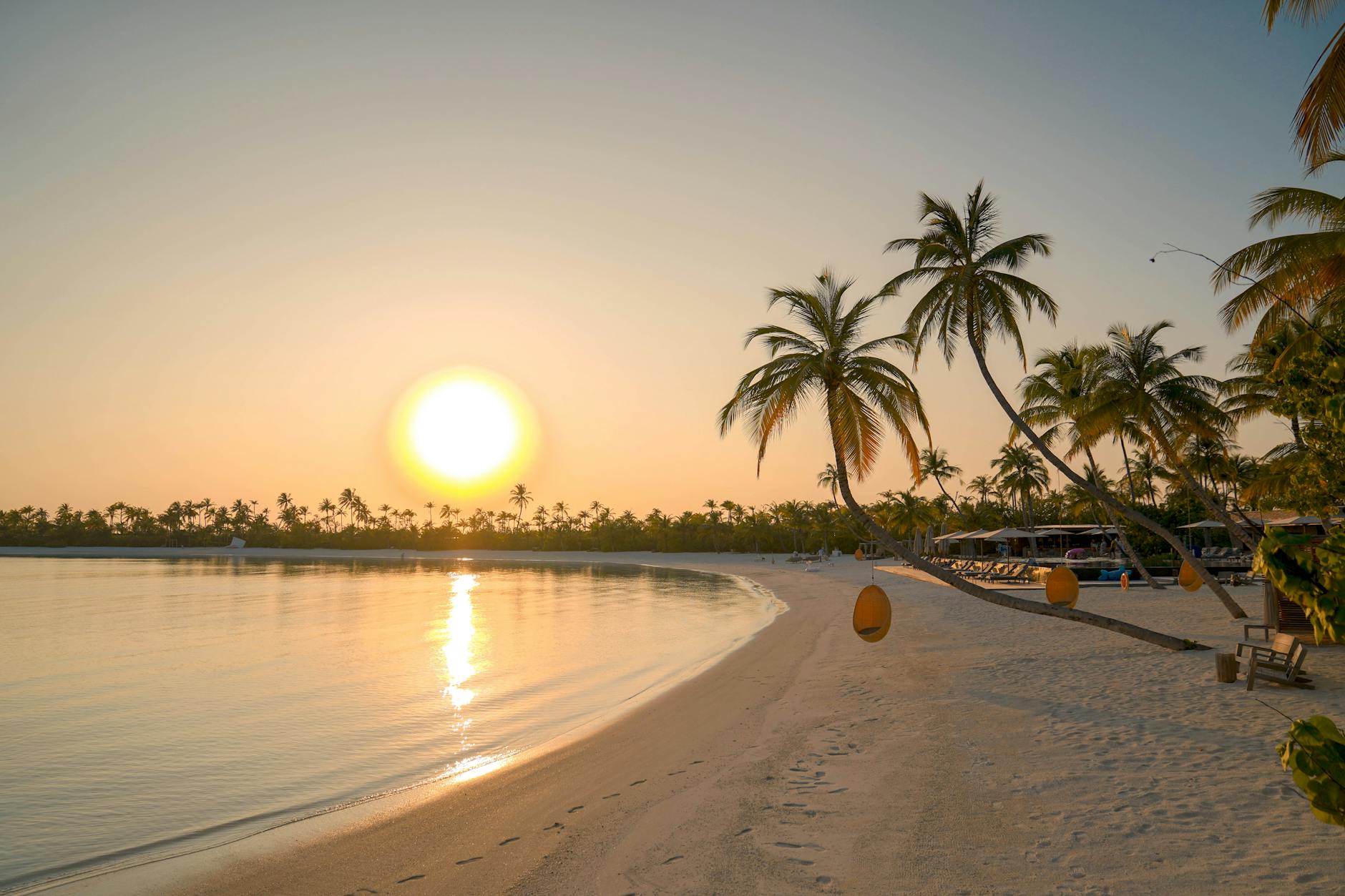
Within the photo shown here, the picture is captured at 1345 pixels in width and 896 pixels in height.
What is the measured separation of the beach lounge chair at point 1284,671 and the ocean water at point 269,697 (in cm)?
897

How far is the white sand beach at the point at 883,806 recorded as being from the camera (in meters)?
5.04

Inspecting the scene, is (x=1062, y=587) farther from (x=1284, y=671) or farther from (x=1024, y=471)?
(x=1024, y=471)

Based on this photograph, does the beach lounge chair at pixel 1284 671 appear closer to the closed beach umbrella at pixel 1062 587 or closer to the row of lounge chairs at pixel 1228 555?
the closed beach umbrella at pixel 1062 587

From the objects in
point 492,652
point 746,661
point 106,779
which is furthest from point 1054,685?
point 492,652

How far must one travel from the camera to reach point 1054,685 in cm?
1025

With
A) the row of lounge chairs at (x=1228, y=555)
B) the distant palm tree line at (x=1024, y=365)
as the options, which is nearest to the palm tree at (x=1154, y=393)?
the distant palm tree line at (x=1024, y=365)

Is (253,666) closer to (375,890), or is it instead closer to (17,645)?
(17,645)

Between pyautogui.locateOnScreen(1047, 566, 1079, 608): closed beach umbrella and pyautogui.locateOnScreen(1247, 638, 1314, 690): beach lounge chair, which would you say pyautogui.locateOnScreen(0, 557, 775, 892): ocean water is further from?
pyautogui.locateOnScreen(1247, 638, 1314, 690): beach lounge chair

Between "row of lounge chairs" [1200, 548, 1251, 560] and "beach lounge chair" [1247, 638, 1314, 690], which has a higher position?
"row of lounge chairs" [1200, 548, 1251, 560]

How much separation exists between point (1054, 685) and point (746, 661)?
650cm

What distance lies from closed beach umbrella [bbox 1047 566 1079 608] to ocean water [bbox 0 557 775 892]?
7.61 m

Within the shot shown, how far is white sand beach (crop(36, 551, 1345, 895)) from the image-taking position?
16.5 ft

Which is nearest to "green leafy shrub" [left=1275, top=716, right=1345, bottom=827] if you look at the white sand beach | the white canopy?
the white sand beach

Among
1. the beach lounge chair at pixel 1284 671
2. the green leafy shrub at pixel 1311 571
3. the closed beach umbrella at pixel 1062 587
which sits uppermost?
the green leafy shrub at pixel 1311 571
